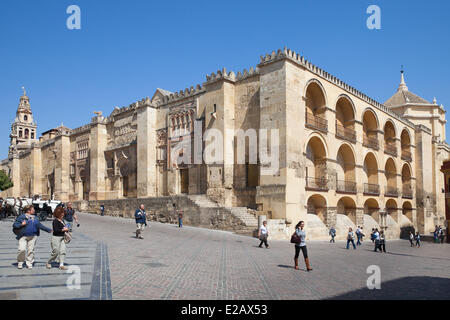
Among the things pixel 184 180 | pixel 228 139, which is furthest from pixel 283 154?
pixel 184 180

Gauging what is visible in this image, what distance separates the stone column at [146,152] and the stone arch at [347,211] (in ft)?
51.2

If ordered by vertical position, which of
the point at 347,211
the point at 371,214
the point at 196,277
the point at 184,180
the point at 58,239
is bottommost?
the point at 371,214

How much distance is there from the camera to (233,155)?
27438 millimetres

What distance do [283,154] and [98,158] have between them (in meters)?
23.7

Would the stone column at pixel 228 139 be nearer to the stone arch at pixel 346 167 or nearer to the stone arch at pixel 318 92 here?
the stone arch at pixel 318 92

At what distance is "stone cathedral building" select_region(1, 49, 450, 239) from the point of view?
78.2 feet

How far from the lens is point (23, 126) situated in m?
77.6

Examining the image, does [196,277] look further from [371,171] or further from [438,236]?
[438,236]

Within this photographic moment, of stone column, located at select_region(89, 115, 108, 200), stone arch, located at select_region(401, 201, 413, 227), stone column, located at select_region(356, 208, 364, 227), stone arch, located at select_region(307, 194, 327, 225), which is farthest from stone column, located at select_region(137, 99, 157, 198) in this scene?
stone arch, located at select_region(401, 201, 413, 227)

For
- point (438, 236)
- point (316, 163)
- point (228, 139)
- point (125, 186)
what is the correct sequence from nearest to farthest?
point (228, 139) < point (316, 163) < point (438, 236) < point (125, 186)

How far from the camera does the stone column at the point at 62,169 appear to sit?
4494 centimetres

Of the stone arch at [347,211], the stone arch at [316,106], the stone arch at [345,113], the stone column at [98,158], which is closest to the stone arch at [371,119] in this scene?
the stone arch at [345,113]
